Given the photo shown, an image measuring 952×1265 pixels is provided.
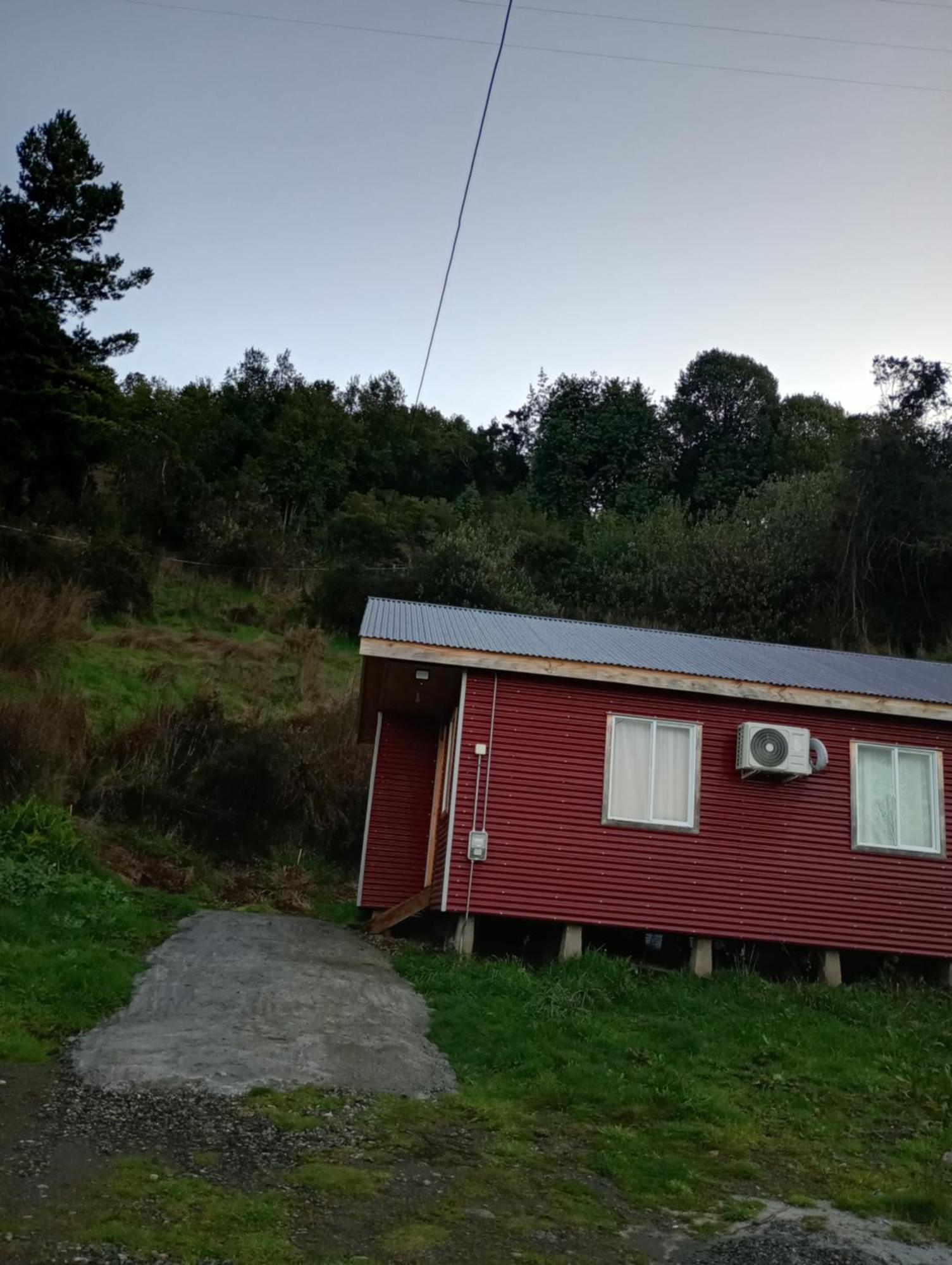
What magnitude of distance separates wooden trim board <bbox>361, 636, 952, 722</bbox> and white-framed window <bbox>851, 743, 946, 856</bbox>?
1.72 ft

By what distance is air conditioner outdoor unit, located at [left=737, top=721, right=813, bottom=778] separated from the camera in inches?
513

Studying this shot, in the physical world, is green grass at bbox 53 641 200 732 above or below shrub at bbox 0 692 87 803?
above

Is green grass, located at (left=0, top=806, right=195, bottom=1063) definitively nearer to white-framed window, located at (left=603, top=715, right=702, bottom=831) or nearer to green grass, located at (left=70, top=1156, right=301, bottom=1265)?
green grass, located at (left=70, top=1156, right=301, bottom=1265)

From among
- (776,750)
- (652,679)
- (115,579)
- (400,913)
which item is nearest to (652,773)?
(652,679)

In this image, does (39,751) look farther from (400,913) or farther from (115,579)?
(115,579)

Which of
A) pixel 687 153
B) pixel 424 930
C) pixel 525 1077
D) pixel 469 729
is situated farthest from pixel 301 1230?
pixel 687 153

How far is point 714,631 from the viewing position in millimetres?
33312

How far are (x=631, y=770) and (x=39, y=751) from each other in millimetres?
9074

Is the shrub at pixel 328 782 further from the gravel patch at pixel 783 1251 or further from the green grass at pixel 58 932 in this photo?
the gravel patch at pixel 783 1251

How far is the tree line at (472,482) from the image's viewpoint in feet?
89.8

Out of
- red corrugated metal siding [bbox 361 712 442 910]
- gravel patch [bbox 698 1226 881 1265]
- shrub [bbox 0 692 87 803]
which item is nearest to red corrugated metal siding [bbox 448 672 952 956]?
red corrugated metal siding [bbox 361 712 442 910]

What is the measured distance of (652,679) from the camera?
1331cm

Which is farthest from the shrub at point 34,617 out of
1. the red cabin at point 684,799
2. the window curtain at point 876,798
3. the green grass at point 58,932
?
the window curtain at point 876,798

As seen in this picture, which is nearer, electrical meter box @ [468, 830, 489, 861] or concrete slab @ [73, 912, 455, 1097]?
concrete slab @ [73, 912, 455, 1097]
